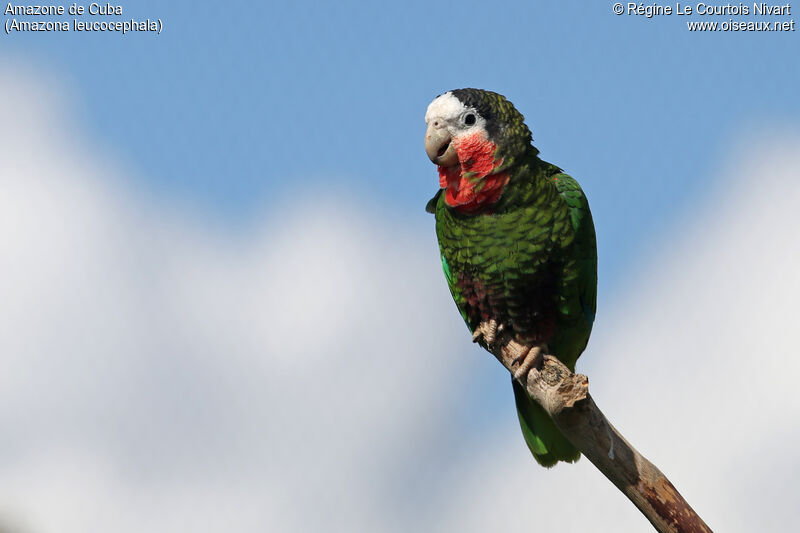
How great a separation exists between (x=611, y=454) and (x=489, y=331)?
1.18 meters

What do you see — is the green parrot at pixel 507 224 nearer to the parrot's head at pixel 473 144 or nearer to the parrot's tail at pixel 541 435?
the parrot's head at pixel 473 144

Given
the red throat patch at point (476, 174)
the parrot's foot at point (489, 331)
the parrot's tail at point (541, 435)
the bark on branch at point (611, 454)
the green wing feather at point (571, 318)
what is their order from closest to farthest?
the bark on branch at point (611, 454) → the red throat patch at point (476, 174) → the green wing feather at point (571, 318) → the parrot's foot at point (489, 331) → the parrot's tail at point (541, 435)

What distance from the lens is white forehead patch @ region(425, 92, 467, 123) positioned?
5371 millimetres

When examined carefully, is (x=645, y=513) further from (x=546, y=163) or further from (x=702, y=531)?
(x=546, y=163)

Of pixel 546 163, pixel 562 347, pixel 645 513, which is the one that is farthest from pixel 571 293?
pixel 645 513

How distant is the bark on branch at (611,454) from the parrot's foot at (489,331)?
566 millimetres

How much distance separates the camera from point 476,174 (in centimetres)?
531

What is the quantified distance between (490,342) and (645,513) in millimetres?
1503

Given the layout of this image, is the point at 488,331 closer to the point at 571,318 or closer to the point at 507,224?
the point at 571,318

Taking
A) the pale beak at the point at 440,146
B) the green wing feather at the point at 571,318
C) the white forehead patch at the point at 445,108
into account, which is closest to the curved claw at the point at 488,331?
the green wing feather at the point at 571,318

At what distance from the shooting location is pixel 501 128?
17.7 feet

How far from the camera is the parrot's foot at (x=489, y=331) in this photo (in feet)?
18.5

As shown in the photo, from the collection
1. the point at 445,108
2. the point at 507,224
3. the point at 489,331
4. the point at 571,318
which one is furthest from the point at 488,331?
the point at 445,108

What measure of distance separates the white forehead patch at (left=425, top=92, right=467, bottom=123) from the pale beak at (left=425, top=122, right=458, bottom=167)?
0.23ft
